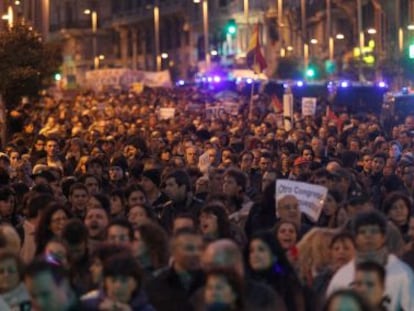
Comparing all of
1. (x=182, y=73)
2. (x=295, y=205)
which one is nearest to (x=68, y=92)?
(x=182, y=73)

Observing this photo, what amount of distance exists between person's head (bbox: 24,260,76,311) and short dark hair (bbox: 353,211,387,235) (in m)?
2.56

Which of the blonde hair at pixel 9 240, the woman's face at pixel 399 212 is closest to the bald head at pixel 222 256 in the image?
the blonde hair at pixel 9 240

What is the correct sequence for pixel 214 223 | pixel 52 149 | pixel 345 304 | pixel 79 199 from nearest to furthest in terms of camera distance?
pixel 345 304
pixel 214 223
pixel 79 199
pixel 52 149

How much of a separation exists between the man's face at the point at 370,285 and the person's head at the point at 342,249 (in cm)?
163

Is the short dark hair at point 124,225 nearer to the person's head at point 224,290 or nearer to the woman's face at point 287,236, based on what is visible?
the woman's face at point 287,236

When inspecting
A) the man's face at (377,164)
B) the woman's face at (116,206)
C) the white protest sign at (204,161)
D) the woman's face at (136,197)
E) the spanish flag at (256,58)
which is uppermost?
the spanish flag at (256,58)

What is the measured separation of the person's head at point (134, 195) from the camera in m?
14.1

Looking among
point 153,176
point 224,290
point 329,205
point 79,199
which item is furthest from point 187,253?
point 153,176

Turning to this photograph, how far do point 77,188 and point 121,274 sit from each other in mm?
6240

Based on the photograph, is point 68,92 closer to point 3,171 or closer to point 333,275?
point 3,171

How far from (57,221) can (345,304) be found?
188 inches

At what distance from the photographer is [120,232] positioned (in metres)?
10.8

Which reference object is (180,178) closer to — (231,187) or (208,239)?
(231,187)

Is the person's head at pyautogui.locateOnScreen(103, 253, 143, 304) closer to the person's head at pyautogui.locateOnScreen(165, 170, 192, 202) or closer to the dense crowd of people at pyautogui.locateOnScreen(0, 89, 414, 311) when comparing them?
the dense crowd of people at pyautogui.locateOnScreen(0, 89, 414, 311)
